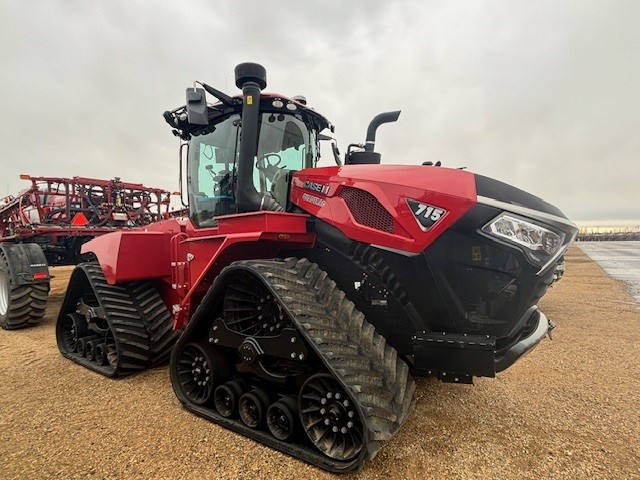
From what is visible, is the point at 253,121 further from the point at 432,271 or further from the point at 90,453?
the point at 90,453

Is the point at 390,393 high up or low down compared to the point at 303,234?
down

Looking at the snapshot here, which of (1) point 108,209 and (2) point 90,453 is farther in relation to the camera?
(1) point 108,209

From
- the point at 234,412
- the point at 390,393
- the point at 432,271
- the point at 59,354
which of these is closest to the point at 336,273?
the point at 432,271

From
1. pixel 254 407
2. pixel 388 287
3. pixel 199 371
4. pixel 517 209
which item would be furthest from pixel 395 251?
pixel 199 371

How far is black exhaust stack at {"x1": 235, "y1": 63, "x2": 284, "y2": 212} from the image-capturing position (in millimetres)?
3361

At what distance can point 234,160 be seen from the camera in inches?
148

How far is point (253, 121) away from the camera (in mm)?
3430

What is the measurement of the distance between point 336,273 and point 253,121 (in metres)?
1.51

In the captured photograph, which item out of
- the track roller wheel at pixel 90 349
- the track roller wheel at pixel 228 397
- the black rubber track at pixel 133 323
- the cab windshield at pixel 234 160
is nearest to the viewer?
the track roller wheel at pixel 228 397

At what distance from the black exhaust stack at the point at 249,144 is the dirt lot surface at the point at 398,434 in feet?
6.13

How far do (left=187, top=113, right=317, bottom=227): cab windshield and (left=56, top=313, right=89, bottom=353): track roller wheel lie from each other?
2258mm

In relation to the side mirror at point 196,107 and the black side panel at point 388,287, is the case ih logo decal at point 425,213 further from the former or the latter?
the side mirror at point 196,107

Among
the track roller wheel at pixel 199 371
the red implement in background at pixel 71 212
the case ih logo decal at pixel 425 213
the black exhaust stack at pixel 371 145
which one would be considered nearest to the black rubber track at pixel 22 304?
the red implement in background at pixel 71 212

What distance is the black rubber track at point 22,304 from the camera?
6.62 m
